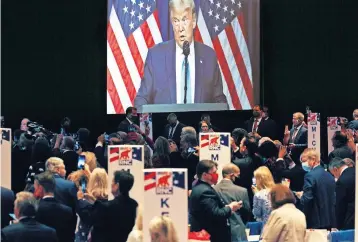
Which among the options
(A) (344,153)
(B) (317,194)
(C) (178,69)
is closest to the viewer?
(B) (317,194)

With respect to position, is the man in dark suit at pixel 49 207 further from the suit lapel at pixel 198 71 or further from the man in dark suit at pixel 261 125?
the suit lapel at pixel 198 71

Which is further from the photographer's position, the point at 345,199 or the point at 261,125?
the point at 261,125

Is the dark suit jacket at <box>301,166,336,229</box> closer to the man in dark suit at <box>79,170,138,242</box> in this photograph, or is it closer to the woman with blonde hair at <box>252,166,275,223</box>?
the woman with blonde hair at <box>252,166,275,223</box>

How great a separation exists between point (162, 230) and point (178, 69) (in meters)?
12.0

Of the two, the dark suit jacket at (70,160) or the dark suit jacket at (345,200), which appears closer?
the dark suit jacket at (345,200)

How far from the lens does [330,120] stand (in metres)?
17.0

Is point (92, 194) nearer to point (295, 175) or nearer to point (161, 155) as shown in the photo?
point (161, 155)

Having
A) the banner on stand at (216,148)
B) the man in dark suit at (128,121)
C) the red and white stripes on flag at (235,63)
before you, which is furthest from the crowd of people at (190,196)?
the red and white stripes on flag at (235,63)

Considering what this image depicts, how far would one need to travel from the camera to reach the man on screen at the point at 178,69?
62.2ft

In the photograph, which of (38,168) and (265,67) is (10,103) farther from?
(38,168)

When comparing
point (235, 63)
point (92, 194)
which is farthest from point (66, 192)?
point (235, 63)

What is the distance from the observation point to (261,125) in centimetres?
1736

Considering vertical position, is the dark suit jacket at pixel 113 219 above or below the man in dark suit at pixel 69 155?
below

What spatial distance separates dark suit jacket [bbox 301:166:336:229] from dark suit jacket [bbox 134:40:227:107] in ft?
27.2
